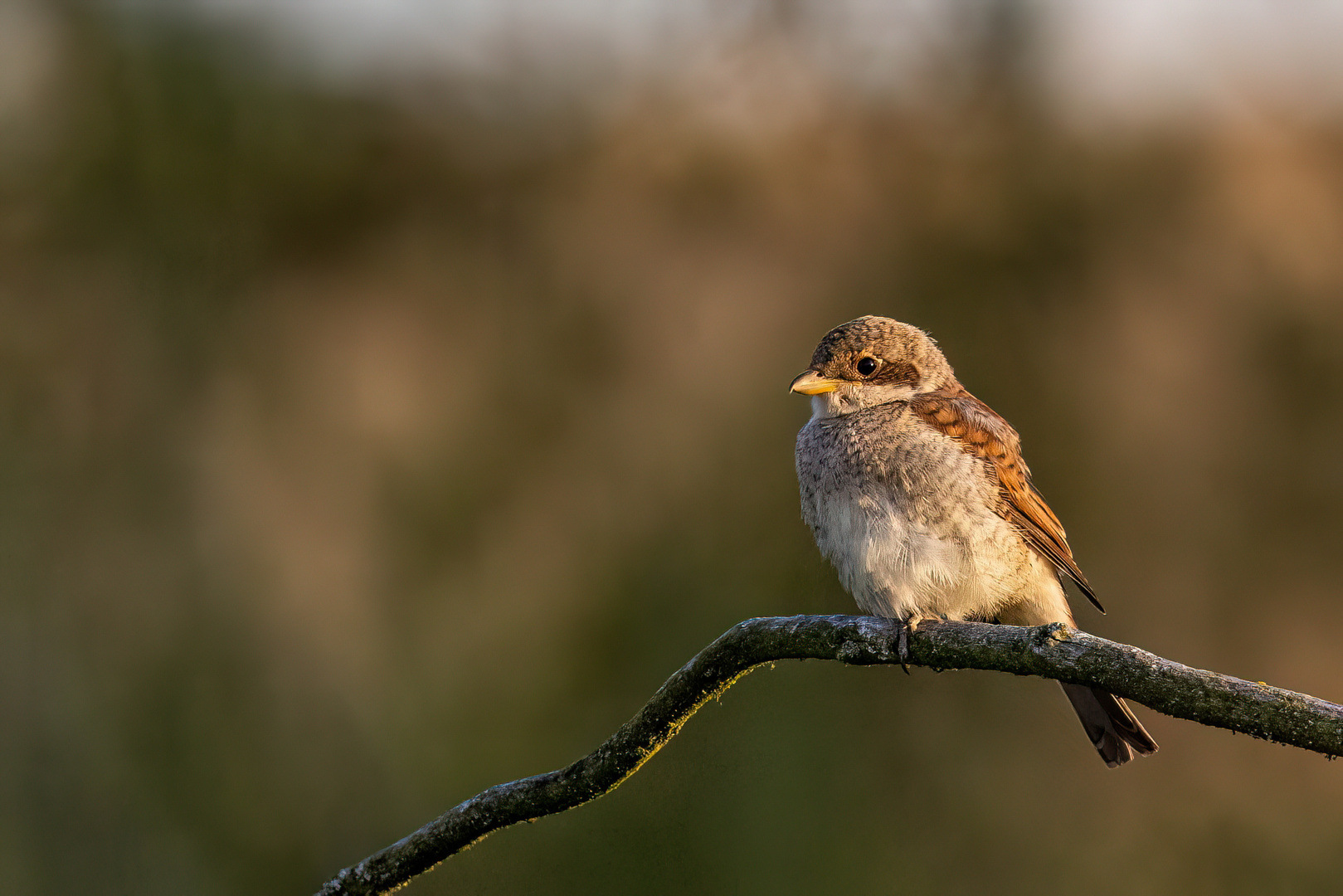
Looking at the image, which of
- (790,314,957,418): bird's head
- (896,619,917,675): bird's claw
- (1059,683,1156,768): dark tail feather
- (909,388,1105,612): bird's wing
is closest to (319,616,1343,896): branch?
(896,619,917,675): bird's claw

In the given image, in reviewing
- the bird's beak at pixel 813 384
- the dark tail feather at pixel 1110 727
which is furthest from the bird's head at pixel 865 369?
the dark tail feather at pixel 1110 727

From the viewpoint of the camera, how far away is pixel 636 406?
7906 mm

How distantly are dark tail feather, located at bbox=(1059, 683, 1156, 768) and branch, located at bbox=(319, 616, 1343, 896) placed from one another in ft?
3.36

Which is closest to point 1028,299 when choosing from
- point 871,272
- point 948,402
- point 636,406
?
point 871,272

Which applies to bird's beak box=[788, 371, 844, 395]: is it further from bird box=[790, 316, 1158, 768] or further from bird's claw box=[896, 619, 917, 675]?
bird's claw box=[896, 619, 917, 675]

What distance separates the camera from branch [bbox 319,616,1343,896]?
5.30ft

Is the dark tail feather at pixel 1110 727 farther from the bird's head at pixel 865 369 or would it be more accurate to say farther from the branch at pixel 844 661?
the bird's head at pixel 865 369

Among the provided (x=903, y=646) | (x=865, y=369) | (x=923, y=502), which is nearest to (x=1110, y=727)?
(x=923, y=502)

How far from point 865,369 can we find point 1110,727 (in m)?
1.41

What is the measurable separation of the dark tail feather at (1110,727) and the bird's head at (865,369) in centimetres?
114

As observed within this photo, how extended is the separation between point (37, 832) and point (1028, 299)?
7.82 meters

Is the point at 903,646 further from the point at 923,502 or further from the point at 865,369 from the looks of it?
the point at 865,369

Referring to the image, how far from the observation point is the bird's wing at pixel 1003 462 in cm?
347

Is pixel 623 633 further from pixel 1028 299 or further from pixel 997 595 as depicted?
pixel 997 595
